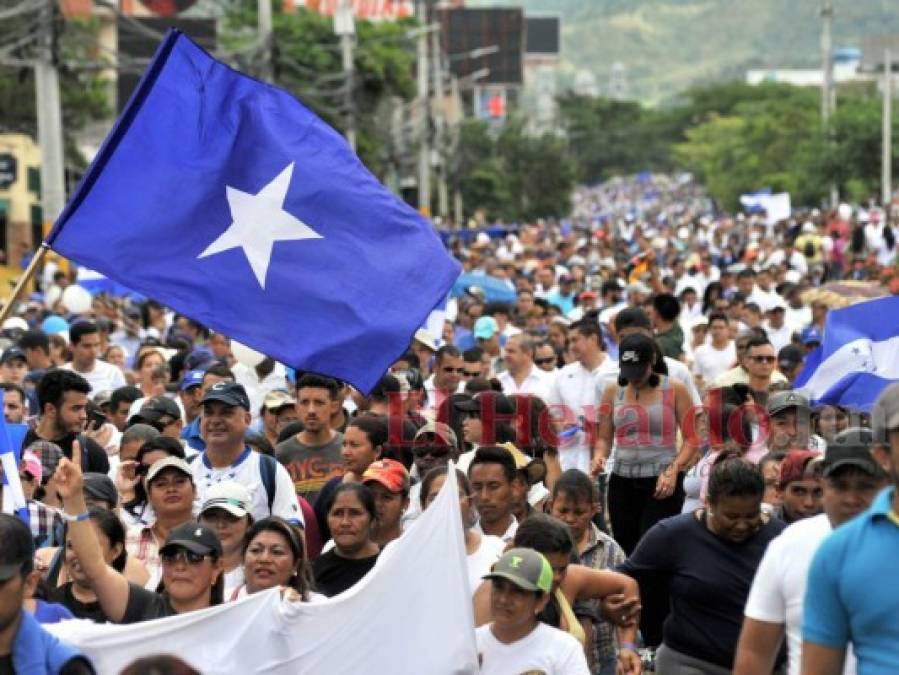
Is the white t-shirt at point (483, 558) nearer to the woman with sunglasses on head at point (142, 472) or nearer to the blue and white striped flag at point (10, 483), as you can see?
the woman with sunglasses on head at point (142, 472)

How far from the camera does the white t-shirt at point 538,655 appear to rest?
7.27 m

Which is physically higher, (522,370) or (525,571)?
(525,571)

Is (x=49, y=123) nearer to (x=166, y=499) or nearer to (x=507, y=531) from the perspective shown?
(x=507, y=531)

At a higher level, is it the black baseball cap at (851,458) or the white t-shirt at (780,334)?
the black baseball cap at (851,458)

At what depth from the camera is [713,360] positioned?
56.3 feet

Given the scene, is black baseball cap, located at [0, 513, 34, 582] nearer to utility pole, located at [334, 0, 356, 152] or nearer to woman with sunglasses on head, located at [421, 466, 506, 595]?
woman with sunglasses on head, located at [421, 466, 506, 595]

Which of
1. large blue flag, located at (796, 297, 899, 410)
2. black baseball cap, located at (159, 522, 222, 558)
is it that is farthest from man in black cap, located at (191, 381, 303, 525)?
large blue flag, located at (796, 297, 899, 410)

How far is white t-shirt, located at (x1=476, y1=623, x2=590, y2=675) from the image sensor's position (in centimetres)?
727

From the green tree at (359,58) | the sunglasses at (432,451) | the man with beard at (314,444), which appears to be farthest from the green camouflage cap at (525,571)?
the green tree at (359,58)

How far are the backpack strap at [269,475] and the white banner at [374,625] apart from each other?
195cm

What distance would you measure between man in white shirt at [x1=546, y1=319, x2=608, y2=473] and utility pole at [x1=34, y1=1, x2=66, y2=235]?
535 inches

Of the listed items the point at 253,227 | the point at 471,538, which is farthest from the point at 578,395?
the point at 471,538

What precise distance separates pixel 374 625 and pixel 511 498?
231cm

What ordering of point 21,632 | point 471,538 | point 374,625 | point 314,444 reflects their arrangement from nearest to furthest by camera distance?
1. point 21,632
2. point 374,625
3. point 471,538
4. point 314,444
